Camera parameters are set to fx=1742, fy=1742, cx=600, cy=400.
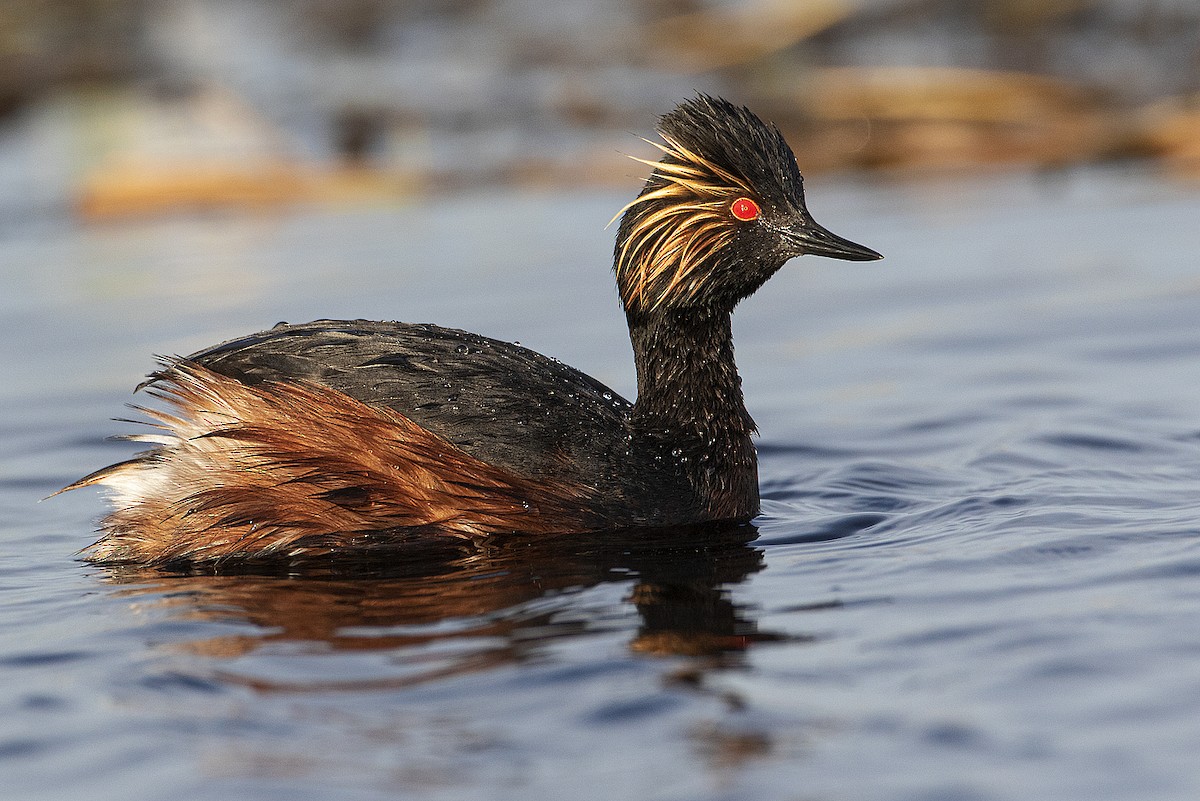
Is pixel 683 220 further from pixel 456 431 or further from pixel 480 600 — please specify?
pixel 480 600

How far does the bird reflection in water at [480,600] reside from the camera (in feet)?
17.8

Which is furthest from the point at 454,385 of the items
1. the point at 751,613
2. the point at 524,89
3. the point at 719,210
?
the point at 524,89

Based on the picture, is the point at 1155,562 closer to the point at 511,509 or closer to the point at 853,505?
the point at 853,505

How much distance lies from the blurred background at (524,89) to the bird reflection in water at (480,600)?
848 cm

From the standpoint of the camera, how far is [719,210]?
24.0ft

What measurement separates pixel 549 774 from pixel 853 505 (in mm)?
3190

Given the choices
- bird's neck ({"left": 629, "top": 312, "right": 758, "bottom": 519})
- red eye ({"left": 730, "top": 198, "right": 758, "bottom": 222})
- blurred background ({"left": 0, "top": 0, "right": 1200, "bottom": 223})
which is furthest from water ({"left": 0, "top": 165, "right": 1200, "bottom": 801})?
blurred background ({"left": 0, "top": 0, "right": 1200, "bottom": 223})

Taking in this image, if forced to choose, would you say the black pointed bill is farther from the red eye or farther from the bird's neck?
the bird's neck

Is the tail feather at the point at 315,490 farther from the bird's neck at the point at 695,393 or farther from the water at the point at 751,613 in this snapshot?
the bird's neck at the point at 695,393

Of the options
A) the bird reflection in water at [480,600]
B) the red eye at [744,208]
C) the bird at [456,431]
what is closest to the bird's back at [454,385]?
the bird at [456,431]

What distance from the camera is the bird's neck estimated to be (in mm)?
7355

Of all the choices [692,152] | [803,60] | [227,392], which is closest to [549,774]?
[227,392]

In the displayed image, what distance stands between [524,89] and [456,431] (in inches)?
497

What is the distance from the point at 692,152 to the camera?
7.29 metres
